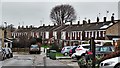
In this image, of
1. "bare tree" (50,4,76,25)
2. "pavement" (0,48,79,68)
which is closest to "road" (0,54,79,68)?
"pavement" (0,48,79,68)

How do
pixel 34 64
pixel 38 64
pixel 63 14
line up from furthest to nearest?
pixel 63 14 < pixel 38 64 < pixel 34 64

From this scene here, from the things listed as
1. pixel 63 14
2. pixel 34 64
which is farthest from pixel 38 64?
pixel 63 14

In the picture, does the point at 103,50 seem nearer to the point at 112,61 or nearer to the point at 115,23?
the point at 112,61

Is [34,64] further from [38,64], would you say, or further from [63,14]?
[63,14]

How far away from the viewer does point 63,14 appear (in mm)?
118188

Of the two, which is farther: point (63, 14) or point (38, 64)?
point (63, 14)

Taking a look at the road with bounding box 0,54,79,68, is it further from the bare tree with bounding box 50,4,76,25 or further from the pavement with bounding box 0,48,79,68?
the bare tree with bounding box 50,4,76,25

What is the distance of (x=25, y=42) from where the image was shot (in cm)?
8350

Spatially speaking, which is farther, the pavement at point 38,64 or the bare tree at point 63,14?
the bare tree at point 63,14

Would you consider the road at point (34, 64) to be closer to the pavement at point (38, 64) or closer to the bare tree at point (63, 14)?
the pavement at point (38, 64)

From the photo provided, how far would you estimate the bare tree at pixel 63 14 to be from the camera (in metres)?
118

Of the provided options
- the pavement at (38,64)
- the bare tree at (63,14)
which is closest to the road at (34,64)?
the pavement at (38,64)

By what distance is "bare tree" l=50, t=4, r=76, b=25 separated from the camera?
388ft

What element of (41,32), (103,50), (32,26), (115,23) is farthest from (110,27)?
(32,26)
